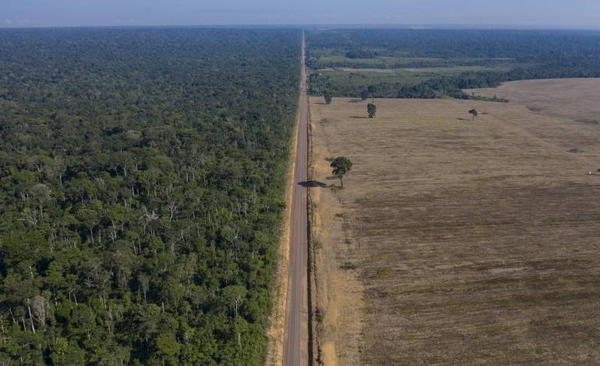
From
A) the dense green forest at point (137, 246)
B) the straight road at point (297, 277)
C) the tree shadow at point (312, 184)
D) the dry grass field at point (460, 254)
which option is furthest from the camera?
the tree shadow at point (312, 184)

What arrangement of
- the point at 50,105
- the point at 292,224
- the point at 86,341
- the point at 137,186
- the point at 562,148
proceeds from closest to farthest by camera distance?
the point at 86,341 < the point at 292,224 < the point at 137,186 < the point at 562,148 < the point at 50,105

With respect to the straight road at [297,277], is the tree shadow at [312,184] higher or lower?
higher

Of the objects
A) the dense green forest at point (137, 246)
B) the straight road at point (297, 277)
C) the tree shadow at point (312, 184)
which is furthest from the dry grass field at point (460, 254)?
the dense green forest at point (137, 246)

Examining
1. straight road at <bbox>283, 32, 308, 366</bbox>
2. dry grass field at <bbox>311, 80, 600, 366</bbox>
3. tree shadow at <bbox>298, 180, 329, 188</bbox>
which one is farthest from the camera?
tree shadow at <bbox>298, 180, 329, 188</bbox>

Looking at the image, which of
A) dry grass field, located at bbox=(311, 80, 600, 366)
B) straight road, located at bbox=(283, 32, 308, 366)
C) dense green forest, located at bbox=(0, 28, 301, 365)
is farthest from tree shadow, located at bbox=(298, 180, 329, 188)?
dense green forest, located at bbox=(0, 28, 301, 365)

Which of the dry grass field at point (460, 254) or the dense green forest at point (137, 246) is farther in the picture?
the dry grass field at point (460, 254)

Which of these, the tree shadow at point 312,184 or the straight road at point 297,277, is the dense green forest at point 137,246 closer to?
the straight road at point 297,277

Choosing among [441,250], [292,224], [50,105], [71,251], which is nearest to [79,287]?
[71,251]

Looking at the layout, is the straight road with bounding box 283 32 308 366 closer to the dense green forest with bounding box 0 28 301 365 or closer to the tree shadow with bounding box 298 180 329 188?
the tree shadow with bounding box 298 180 329 188

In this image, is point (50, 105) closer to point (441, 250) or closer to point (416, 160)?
point (416, 160)
